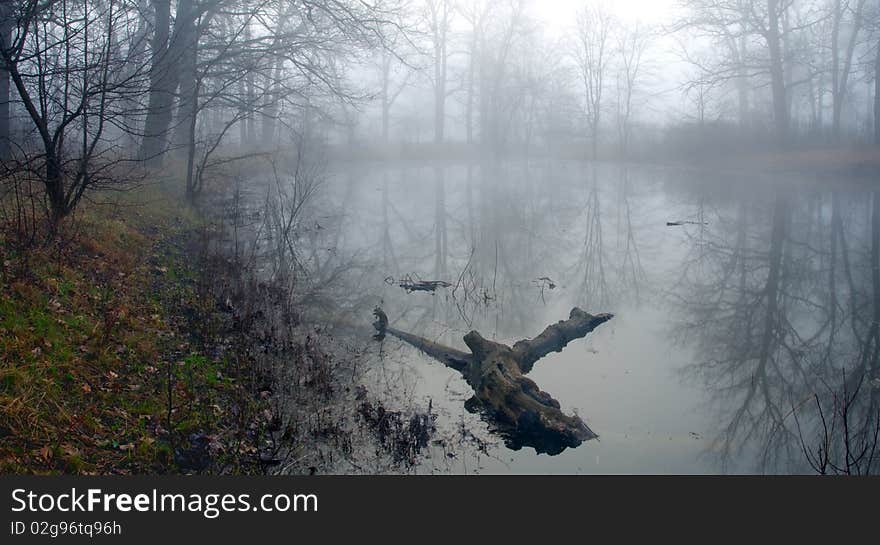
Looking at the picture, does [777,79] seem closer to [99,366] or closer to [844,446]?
[844,446]

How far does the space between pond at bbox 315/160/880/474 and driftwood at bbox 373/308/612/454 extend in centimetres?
12

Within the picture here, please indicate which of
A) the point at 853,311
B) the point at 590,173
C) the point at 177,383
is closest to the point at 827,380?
the point at 853,311

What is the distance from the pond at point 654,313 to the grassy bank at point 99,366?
6.15 ft

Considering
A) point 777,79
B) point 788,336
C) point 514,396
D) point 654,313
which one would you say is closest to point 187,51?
point 654,313

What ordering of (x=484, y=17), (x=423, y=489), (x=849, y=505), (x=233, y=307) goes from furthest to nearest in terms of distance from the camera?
(x=484, y=17) < (x=233, y=307) < (x=423, y=489) < (x=849, y=505)

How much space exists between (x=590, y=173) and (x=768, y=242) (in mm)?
21003

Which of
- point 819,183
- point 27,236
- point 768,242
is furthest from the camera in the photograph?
point 819,183

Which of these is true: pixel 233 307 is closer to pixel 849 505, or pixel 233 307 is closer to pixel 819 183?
pixel 849 505

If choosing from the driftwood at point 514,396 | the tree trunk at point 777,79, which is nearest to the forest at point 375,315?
the driftwood at point 514,396

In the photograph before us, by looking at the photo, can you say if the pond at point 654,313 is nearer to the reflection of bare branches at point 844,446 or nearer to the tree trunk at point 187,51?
the reflection of bare branches at point 844,446

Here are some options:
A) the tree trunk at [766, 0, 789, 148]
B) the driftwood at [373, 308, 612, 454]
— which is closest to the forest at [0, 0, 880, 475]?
the driftwood at [373, 308, 612, 454]

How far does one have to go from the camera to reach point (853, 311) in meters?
9.20

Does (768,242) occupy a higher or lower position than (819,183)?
lower

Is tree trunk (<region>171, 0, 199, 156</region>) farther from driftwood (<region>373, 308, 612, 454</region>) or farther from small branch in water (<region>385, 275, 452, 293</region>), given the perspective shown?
driftwood (<region>373, 308, 612, 454</region>)
